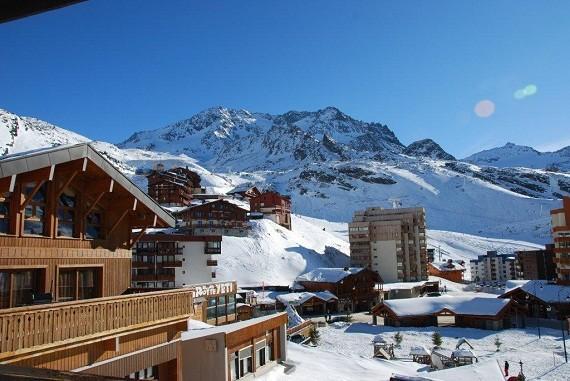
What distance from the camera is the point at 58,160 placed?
12.1 meters

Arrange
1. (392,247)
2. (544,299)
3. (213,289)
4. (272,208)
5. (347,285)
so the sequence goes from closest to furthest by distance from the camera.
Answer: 1. (213,289)
2. (544,299)
3. (347,285)
4. (392,247)
5. (272,208)

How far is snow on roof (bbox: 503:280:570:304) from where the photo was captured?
55.6 meters

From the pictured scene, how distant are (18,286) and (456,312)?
46.8 meters

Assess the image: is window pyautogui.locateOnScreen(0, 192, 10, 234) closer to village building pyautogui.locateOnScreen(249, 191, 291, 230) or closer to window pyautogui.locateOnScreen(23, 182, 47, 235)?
window pyautogui.locateOnScreen(23, 182, 47, 235)

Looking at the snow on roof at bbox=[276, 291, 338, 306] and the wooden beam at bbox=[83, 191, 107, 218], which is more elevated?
the wooden beam at bbox=[83, 191, 107, 218]

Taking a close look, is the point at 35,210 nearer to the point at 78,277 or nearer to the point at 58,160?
the point at 58,160

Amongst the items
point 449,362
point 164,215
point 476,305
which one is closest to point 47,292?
point 164,215

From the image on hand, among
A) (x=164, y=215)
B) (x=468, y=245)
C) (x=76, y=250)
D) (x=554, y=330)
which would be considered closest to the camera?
(x=76, y=250)

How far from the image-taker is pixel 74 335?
9.91 meters

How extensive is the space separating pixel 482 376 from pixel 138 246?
3984 cm

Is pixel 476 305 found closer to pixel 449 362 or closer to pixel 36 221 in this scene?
pixel 449 362

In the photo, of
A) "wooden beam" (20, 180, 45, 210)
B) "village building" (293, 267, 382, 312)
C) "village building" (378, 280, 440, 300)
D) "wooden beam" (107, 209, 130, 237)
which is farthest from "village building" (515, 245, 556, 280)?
"wooden beam" (20, 180, 45, 210)

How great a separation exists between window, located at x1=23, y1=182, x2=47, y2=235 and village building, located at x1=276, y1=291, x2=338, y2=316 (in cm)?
4424

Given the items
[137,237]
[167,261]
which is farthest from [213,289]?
[167,261]
